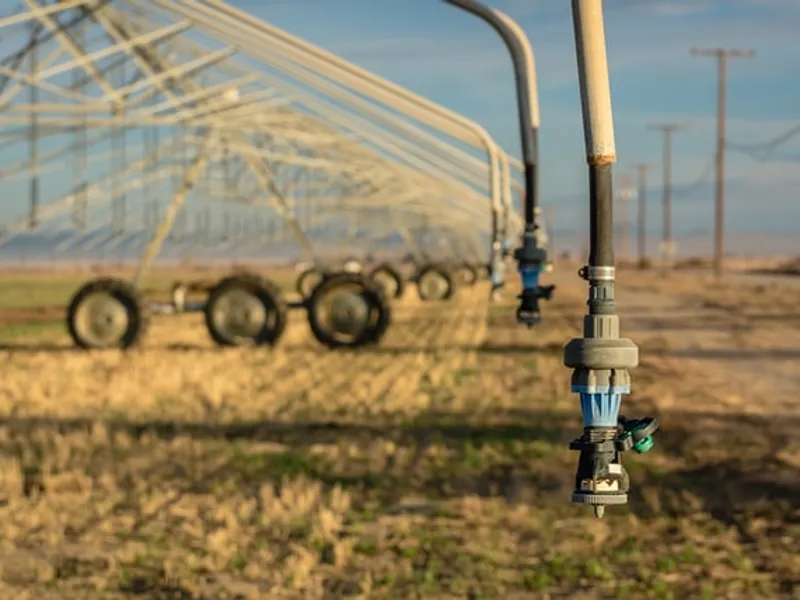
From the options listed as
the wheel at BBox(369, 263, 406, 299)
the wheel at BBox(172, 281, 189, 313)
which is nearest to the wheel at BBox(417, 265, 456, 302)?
the wheel at BBox(369, 263, 406, 299)

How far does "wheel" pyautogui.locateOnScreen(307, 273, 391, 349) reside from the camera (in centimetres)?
2564

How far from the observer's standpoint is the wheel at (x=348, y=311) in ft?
84.1

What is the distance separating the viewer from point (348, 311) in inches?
1037

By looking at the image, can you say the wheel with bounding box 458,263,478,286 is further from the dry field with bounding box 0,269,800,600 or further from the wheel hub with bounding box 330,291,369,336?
the dry field with bounding box 0,269,800,600

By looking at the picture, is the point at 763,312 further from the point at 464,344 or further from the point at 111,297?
the point at 111,297

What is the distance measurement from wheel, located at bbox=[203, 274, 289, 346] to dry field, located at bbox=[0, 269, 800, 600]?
1.44 feet

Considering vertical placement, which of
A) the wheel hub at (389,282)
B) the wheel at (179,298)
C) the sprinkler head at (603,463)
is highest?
the wheel hub at (389,282)

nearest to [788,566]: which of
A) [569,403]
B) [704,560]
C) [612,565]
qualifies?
[704,560]

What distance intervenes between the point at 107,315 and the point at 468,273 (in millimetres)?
47046

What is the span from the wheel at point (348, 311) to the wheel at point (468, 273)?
4178cm

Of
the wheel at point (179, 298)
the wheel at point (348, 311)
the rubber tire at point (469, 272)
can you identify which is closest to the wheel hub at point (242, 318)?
the wheel at point (179, 298)

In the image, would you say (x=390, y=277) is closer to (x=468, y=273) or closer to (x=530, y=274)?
(x=468, y=273)

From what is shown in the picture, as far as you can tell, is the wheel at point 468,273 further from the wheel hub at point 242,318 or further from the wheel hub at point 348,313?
the wheel hub at point 242,318

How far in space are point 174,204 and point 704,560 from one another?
699 inches
